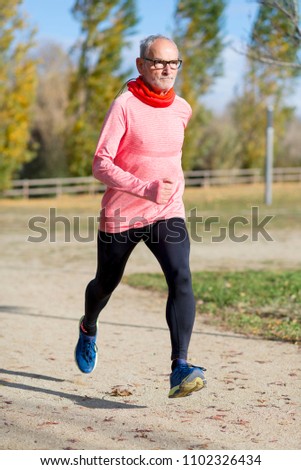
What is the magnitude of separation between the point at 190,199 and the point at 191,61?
42.0 feet

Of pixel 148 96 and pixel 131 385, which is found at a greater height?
pixel 148 96

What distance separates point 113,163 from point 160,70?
60cm

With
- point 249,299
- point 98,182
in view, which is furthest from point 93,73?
point 249,299

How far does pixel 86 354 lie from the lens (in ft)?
18.9

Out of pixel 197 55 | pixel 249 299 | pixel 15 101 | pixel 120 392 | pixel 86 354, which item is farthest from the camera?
pixel 197 55

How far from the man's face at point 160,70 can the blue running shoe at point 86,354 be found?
5.64 ft

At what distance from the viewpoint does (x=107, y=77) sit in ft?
123

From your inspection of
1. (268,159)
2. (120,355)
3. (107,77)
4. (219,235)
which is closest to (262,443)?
(120,355)

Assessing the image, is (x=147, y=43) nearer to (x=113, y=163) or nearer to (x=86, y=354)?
(x=113, y=163)

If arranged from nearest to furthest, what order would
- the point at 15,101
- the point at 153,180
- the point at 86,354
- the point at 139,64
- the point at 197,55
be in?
the point at 153,180 → the point at 139,64 → the point at 86,354 → the point at 15,101 → the point at 197,55

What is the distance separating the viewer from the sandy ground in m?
4.61

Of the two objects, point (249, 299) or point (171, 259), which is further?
point (249, 299)

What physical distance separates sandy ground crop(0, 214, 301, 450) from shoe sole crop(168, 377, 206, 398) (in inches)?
5.5

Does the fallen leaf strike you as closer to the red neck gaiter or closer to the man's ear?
the red neck gaiter
